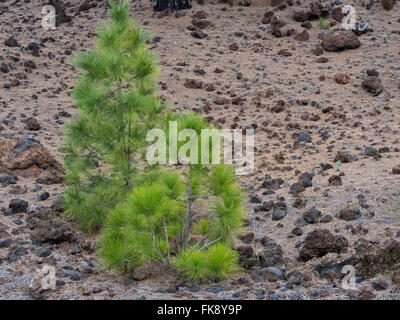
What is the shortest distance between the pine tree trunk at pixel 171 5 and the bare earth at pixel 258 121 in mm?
232

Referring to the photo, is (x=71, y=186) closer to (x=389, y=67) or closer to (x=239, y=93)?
(x=239, y=93)

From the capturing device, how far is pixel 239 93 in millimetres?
10203

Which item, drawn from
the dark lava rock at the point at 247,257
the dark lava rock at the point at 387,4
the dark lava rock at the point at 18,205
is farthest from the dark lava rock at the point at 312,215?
the dark lava rock at the point at 387,4

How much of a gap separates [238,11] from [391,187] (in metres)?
8.64

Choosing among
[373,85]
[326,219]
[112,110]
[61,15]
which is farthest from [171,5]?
[326,219]

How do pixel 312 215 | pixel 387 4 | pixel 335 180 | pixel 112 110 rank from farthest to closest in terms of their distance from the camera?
pixel 387 4
pixel 335 180
pixel 312 215
pixel 112 110

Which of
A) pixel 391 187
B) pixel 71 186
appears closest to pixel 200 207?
pixel 71 186

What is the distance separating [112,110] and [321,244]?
2.28 metres

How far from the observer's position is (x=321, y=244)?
15.5 ft

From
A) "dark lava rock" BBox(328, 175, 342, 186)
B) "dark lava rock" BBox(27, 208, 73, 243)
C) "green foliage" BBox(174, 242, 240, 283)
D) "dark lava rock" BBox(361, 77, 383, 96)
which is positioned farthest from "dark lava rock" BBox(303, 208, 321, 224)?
"dark lava rock" BBox(361, 77, 383, 96)

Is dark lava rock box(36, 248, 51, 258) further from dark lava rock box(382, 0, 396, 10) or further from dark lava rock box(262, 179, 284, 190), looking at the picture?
dark lava rock box(382, 0, 396, 10)

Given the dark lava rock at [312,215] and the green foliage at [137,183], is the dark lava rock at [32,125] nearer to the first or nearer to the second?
the green foliage at [137,183]

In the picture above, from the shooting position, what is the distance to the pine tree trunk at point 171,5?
43.0 feet

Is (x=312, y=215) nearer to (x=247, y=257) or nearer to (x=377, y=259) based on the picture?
(x=247, y=257)
